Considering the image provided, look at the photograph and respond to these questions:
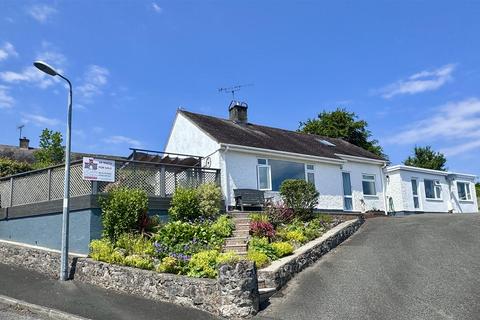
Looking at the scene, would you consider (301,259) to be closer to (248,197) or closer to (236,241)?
(236,241)

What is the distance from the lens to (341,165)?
2222 cm

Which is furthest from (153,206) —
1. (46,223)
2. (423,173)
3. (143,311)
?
(423,173)

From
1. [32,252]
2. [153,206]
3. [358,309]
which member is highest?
[153,206]

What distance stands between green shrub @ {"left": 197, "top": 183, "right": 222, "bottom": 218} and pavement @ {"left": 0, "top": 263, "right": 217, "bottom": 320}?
5139mm

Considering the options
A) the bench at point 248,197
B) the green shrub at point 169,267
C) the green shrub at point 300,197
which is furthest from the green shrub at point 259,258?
the bench at point 248,197

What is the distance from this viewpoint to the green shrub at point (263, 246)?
11.8 meters

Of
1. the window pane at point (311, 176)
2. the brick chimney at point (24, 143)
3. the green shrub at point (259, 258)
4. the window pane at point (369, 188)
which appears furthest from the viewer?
the brick chimney at point (24, 143)

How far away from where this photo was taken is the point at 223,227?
44.9ft

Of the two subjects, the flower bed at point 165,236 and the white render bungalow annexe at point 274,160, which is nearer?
the flower bed at point 165,236

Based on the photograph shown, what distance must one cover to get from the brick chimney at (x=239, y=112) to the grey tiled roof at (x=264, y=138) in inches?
20.7

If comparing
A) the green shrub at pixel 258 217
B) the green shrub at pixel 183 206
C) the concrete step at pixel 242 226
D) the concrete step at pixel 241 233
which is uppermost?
the green shrub at pixel 183 206

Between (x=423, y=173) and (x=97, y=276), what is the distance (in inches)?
881

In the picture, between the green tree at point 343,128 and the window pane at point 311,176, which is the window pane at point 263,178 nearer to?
the window pane at point 311,176

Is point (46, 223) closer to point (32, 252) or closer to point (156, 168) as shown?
point (32, 252)
